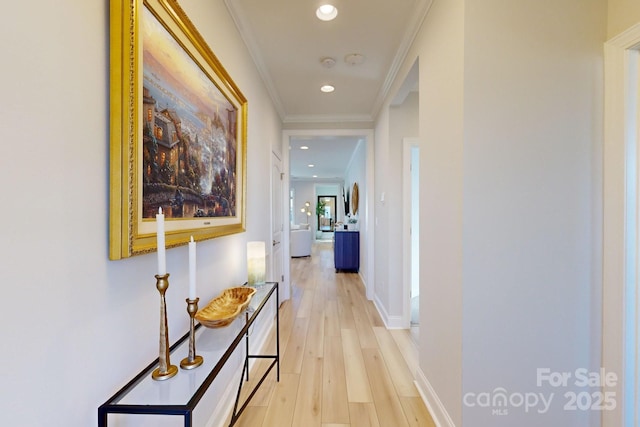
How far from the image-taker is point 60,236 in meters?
0.69

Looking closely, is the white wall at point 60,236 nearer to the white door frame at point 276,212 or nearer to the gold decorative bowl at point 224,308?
the gold decorative bowl at point 224,308

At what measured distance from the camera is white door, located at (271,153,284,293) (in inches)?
132

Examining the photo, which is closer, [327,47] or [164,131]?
[164,131]

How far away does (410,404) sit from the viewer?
1.90m

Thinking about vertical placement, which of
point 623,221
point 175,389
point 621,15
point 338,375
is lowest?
point 338,375

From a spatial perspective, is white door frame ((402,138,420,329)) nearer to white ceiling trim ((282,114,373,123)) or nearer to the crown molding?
white ceiling trim ((282,114,373,123))

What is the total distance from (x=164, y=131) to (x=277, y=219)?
8.69 ft

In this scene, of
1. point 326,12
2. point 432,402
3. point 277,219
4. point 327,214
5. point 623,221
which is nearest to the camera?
point 623,221

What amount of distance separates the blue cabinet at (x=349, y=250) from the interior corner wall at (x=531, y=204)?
4567 mm

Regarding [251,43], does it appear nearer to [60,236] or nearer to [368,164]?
[60,236]

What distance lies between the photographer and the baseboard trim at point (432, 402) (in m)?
1.60

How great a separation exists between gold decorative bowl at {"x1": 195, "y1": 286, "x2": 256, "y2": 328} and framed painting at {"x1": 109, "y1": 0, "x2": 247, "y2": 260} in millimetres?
357

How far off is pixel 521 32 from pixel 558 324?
1450mm

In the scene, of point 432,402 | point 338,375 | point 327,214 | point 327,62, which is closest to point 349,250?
point 338,375
